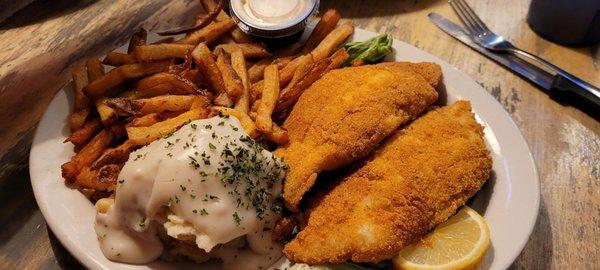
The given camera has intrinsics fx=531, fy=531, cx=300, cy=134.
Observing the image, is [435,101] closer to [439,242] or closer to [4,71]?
[439,242]

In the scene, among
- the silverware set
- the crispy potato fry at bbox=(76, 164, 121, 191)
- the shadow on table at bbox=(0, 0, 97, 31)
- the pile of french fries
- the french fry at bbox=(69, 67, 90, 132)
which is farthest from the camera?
the shadow on table at bbox=(0, 0, 97, 31)

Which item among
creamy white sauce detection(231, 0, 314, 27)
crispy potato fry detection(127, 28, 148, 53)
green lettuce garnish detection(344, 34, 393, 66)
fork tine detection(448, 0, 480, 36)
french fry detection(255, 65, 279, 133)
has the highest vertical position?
crispy potato fry detection(127, 28, 148, 53)

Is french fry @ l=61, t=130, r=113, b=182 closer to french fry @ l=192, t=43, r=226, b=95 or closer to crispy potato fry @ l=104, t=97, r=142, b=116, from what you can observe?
crispy potato fry @ l=104, t=97, r=142, b=116

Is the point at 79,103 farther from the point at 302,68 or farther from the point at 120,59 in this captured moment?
the point at 302,68

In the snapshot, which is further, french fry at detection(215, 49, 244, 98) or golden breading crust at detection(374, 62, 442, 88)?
golden breading crust at detection(374, 62, 442, 88)

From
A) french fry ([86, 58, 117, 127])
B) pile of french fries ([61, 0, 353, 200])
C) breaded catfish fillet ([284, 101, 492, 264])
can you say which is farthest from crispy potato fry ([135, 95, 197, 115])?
breaded catfish fillet ([284, 101, 492, 264])

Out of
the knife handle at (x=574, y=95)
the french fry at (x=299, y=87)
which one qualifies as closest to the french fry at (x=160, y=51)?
the french fry at (x=299, y=87)

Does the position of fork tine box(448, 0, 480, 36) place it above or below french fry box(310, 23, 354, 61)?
below

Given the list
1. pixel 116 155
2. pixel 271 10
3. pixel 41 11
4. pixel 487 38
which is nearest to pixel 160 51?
pixel 116 155
